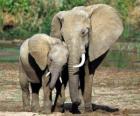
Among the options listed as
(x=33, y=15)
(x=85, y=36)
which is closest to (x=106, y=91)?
(x=85, y=36)

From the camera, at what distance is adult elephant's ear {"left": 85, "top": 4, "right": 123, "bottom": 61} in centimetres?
1488

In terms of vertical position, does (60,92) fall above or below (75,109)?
above

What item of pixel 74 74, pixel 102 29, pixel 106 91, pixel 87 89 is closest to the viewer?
pixel 74 74

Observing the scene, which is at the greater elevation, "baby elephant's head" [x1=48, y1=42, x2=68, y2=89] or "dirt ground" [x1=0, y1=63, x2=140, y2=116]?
"baby elephant's head" [x1=48, y1=42, x2=68, y2=89]

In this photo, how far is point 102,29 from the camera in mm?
15164

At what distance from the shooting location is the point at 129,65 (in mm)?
26641

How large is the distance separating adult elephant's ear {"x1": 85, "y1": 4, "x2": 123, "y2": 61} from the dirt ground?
1278 mm

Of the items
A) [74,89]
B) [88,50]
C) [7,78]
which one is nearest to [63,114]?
[74,89]

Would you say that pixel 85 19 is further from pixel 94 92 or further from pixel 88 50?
pixel 94 92

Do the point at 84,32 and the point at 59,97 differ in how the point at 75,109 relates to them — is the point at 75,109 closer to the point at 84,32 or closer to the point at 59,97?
the point at 59,97

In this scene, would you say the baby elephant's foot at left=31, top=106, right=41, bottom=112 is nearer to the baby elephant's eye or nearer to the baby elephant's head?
the baby elephant's head

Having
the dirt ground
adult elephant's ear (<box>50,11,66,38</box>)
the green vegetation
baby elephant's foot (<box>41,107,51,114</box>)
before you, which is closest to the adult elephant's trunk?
the dirt ground

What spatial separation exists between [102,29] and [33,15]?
27.9 m

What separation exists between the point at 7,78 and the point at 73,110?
307 inches
